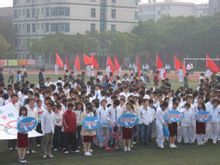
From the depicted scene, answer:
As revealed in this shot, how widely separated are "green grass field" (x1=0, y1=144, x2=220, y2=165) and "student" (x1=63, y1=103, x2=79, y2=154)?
13.2 inches

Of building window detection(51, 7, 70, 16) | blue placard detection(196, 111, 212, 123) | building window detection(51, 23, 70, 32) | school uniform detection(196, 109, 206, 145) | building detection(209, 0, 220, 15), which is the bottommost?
school uniform detection(196, 109, 206, 145)

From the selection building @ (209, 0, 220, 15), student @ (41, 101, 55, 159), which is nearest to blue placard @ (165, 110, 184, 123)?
student @ (41, 101, 55, 159)

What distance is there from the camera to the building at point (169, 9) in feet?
566

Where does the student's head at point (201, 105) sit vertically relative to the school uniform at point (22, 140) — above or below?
above

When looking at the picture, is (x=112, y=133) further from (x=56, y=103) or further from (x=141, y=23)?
(x=141, y=23)

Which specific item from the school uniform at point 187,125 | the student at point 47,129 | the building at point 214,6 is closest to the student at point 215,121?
the school uniform at point 187,125

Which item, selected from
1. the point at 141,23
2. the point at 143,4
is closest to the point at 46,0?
the point at 141,23

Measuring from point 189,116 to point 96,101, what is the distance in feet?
10.3

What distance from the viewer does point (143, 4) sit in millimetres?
185750

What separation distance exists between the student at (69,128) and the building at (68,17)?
260 feet

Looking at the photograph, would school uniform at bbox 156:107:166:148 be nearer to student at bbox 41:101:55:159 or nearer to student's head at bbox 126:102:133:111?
student's head at bbox 126:102:133:111

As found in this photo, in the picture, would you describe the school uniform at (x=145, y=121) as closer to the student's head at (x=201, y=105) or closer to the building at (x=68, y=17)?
the student's head at (x=201, y=105)

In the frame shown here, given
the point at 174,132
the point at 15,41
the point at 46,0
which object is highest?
the point at 46,0

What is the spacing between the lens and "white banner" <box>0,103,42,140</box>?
13.2 m
